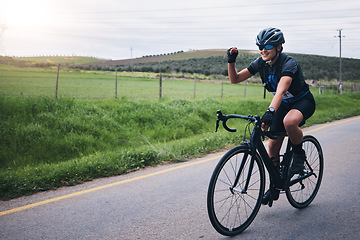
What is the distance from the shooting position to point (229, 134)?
957 cm

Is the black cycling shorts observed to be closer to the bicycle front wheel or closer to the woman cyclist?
the woman cyclist

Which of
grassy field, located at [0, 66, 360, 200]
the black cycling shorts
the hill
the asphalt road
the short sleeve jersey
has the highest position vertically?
the hill

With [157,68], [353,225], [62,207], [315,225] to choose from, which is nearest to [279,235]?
[315,225]

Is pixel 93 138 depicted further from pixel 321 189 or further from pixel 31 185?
pixel 321 189

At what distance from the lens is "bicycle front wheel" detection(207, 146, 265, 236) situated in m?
3.23

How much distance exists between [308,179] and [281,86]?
1.65 meters

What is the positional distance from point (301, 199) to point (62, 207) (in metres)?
3.09

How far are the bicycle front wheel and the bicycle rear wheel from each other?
28.8 inches

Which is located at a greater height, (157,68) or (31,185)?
(157,68)

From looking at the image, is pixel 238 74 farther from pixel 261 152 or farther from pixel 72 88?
pixel 72 88

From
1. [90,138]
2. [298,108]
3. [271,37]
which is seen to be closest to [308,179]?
[298,108]

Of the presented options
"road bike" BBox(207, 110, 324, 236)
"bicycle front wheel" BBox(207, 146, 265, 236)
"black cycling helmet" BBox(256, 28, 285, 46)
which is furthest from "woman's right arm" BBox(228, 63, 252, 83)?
"bicycle front wheel" BBox(207, 146, 265, 236)

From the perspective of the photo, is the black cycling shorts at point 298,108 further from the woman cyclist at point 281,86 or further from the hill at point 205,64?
the hill at point 205,64

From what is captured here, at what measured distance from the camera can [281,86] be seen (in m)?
3.43
